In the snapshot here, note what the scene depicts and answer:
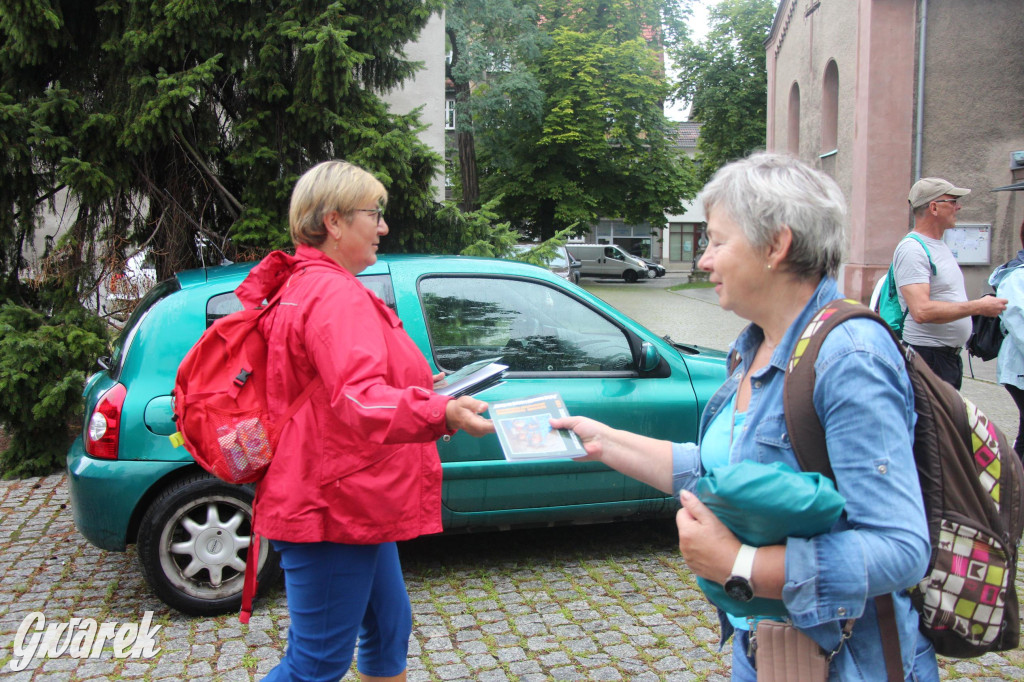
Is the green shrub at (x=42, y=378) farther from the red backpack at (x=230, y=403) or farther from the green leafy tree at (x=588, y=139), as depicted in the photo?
the green leafy tree at (x=588, y=139)

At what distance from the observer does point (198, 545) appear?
3.98 meters

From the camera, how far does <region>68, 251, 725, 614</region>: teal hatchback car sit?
3932 millimetres

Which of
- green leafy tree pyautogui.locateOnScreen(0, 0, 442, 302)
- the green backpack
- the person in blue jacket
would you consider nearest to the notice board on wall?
the person in blue jacket

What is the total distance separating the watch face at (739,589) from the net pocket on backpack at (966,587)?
14.9 inches

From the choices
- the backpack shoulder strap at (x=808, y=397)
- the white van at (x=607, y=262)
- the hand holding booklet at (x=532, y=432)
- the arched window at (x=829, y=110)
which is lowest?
the white van at (x=607, y=262)

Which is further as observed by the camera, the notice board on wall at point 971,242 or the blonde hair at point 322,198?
the notice board on wall at point 971,242

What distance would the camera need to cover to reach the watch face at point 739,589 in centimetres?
140

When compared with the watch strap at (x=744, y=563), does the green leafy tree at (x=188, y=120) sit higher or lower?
higher

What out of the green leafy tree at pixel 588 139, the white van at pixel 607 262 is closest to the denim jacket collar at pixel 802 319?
the green leafy tree at pixel 588 139

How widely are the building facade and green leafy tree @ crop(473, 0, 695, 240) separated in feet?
49.3

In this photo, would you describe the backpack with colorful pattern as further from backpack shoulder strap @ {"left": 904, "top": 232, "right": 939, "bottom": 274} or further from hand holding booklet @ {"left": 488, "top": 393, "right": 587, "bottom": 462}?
backpack shoulder strap @ {"left": 904, "top": 232, "right": 939, "bottom": 274}

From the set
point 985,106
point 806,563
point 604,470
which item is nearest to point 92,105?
point 604,470

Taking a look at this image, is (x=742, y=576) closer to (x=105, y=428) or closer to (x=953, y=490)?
(x=953, y=490)

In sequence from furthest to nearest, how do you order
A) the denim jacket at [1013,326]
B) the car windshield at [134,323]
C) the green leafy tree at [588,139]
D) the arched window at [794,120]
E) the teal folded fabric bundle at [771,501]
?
the green leafy tree at [588,139] → the arched window at [794,120] → the denim jacket at [1013,326] → the car windshield at [134,323] → the teal folded fabric bundle at [771,501]
